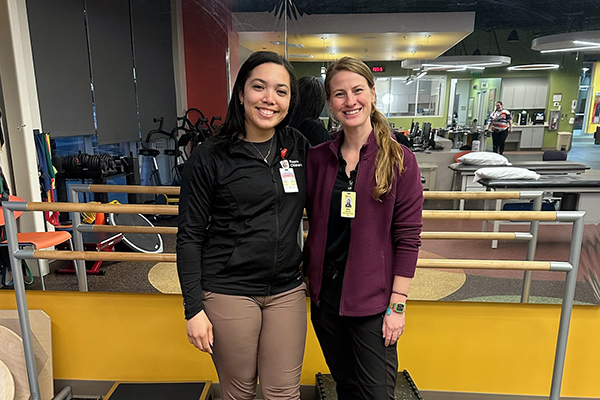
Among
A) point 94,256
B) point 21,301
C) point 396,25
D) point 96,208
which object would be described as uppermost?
point 396,25

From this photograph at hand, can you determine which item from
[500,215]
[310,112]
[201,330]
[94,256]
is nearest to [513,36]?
[500,215]

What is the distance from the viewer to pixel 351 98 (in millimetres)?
1239

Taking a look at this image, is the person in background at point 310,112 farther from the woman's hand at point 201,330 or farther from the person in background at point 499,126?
the person in background at point 499,126

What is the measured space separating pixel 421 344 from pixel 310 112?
1400 millimetres

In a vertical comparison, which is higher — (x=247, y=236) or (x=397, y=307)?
(x=247, y=236)

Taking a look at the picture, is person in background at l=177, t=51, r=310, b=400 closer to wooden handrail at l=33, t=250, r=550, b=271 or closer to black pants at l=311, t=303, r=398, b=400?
black pants at l=311, t=303, r=398, b=400

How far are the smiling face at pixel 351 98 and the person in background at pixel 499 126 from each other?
1531 mm

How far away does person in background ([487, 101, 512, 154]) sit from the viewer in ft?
7.91

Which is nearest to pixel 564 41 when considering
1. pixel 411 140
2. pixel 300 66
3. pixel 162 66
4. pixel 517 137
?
pixel 517 137

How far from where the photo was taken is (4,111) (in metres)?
2.84

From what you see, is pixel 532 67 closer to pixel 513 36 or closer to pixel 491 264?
→ pixel 513 36

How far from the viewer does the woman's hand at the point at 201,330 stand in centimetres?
127

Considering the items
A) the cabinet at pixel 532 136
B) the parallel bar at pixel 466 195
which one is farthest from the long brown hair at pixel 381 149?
the cabinet at pixel 532 136

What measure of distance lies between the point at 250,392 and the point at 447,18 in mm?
2185
